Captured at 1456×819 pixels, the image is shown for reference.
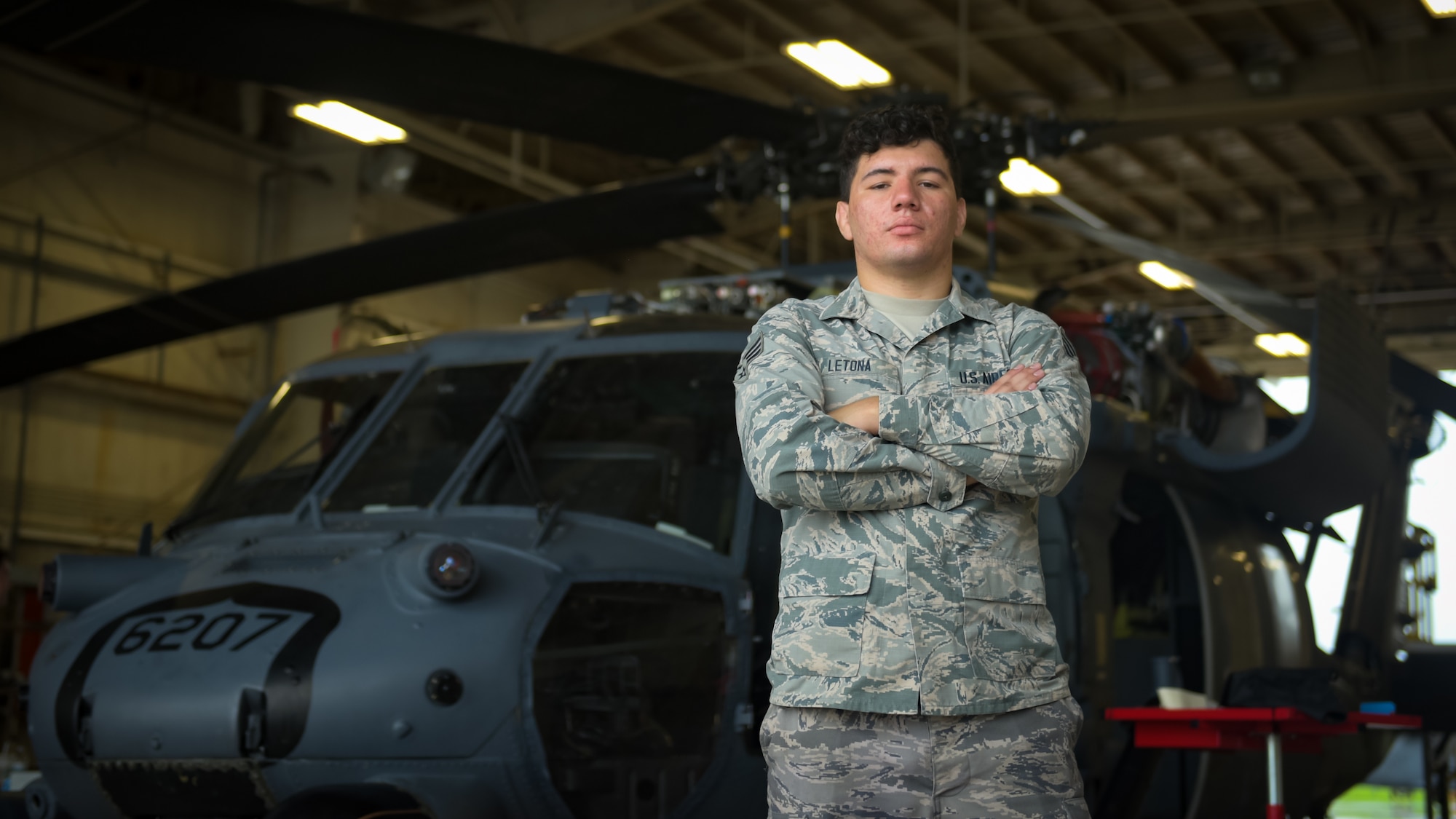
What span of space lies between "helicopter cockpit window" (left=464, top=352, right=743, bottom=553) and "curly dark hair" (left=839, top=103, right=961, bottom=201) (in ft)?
5.88

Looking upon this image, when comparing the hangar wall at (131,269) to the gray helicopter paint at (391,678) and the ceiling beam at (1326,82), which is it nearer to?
the ceiling beam at (1326,82)

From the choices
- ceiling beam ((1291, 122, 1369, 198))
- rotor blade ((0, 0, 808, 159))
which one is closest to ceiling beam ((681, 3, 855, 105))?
ceiling beam ((1291, 122, 1369, 198))

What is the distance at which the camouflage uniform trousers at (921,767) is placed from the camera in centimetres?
245

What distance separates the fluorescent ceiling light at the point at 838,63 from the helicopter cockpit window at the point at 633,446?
6566 mm

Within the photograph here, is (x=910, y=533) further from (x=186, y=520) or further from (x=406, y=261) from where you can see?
(x=406, y=261)

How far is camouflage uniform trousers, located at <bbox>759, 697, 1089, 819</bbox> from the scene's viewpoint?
245 centimetres

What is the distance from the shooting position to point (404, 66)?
4.67 metres

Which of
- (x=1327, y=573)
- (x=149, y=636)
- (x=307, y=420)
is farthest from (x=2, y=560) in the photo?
(x=1327, y=573)

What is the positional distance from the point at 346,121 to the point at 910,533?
9.87 metres

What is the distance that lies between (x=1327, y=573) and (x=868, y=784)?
24383 mm

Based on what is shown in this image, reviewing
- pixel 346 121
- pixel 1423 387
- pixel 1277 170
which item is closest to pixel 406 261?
pixel 1423 387

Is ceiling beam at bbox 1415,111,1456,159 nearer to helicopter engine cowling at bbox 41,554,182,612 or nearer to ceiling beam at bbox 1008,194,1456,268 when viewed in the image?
ceiling beam at bbox 1008,194,1456,268

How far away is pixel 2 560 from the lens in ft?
27.7

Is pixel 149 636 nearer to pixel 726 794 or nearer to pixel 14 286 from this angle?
pixel 726 794
